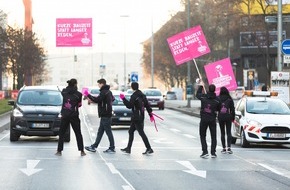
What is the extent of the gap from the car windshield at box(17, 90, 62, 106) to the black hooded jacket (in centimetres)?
515

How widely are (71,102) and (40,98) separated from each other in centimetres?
563

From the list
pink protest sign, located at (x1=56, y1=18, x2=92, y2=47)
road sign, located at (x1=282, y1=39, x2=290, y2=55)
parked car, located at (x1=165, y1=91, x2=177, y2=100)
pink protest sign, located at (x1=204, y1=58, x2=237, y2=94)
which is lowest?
parked car, located at (x1=165, y1=91, x2=177, y2=100)

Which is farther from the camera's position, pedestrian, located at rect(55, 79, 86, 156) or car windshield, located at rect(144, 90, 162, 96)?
car windshield, located at rect(144, 90, 162, 96)

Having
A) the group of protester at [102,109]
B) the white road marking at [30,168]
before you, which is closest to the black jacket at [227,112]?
the group of protester at [102,109]

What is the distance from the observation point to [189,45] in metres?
41.1

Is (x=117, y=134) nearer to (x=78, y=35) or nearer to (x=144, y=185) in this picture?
(x=144, y=185)

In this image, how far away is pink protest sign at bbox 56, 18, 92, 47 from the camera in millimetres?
57938

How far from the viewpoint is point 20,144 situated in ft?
70.4

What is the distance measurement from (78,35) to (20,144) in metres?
37.3

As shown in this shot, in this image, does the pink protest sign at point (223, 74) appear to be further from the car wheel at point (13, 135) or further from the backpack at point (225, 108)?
the backpack at point (225, 108)

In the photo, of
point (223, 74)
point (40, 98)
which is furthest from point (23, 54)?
point (40, 98)

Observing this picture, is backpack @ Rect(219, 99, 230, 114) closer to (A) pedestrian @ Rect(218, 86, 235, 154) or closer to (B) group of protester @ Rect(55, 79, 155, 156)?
(A) pedestrian @ Rect(218, 86, 235, 154)

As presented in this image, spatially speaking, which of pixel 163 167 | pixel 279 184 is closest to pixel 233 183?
pixel 279 184

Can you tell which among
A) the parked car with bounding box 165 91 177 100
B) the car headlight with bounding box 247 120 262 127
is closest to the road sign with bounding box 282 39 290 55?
the car headlight with bounding box 247 120 262 127
